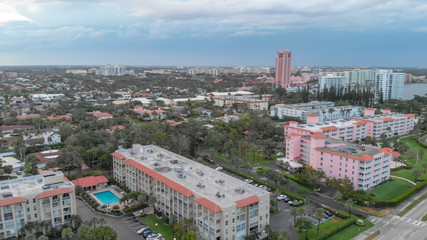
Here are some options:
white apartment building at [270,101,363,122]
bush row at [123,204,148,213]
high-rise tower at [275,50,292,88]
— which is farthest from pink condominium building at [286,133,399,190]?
high-rise tower at [275,50,292,88]

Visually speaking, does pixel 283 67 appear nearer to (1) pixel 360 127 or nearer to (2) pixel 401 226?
(1) pixel 360 127

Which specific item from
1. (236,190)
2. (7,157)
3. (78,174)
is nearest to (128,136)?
(78,174)

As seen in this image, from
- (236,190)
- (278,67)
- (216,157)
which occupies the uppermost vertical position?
(278,67)

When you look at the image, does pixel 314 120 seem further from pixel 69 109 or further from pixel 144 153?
pixel 69 109

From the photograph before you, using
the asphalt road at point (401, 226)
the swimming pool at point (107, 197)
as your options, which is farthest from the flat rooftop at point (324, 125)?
the swimming pool at point (107, 197)

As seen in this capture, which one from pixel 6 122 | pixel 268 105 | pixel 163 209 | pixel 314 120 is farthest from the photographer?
pixel 268 105
